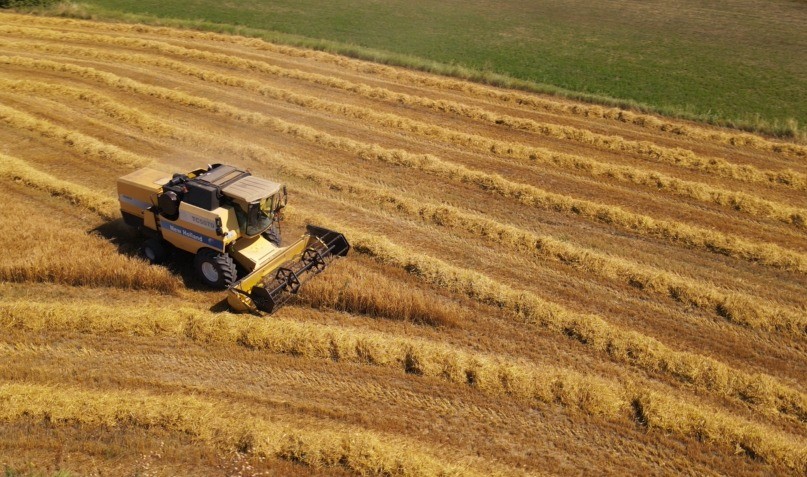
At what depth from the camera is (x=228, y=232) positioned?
11.6 meters

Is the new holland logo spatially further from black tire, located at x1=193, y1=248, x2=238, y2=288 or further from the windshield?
the windshield

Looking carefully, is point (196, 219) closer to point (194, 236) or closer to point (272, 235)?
point (194, 236)

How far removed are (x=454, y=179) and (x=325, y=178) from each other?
3.83 m

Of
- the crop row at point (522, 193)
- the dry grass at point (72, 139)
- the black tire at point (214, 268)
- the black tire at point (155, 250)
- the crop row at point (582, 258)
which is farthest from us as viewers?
the dry grass at point (72, 139)

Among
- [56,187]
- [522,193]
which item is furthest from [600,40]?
[56,187]

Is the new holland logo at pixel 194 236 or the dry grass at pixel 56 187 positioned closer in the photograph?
the new holland logo at pixel 194 236

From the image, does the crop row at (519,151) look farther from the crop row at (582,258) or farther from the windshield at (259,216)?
the windshield at (259,216)

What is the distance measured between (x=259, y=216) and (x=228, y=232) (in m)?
0.71

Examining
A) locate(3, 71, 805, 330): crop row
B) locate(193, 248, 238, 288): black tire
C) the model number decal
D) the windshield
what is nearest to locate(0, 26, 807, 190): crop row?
locate(3, 71, 805, 330): crop row

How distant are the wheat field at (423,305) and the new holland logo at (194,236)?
1047 millimetres

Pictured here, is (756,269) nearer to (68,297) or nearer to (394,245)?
(394,245)

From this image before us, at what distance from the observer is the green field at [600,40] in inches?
1005

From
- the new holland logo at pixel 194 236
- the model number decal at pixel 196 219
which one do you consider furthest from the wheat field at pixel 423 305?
the model number decal at pixel 196 219

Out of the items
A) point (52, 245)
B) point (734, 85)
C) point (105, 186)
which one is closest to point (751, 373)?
point (52, 245)
